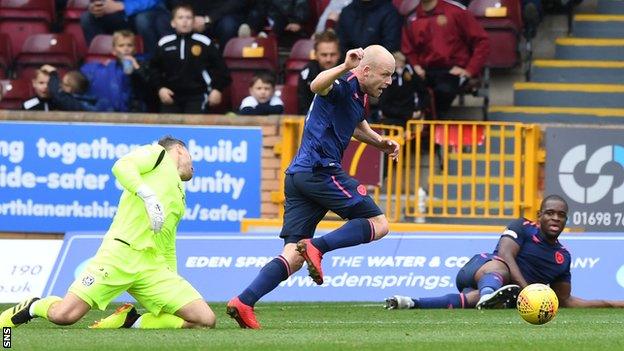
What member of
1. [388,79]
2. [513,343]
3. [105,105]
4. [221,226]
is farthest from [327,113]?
[105,105]

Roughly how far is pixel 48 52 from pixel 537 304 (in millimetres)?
10398

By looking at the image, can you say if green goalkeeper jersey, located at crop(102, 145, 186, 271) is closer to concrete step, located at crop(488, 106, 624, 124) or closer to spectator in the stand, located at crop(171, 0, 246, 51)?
concrete step, located at crop(488, 106, 624, 124)

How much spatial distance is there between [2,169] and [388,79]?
7628mm

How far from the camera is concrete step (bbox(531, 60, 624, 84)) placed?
19703mm

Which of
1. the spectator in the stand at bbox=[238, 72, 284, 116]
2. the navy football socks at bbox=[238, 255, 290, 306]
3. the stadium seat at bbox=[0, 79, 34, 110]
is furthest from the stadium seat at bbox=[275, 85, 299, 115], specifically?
the navy football socks at bbox=[238, 255, 290, 306]

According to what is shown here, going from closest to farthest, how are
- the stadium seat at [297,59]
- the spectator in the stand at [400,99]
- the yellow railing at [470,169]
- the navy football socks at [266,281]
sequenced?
the navy football socks at [266,281] → the yellow railing at [470,169] → the spectator in the stand at [400,99] → the stadium seat at [297,59]

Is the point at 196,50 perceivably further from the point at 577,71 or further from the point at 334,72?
the point at 334,72

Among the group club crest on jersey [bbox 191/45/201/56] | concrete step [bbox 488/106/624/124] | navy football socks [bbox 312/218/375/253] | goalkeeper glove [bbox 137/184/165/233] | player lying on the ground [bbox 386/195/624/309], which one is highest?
club crest on jersey [bbox 191/45/201/56]

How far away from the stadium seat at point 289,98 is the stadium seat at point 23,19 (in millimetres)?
3863

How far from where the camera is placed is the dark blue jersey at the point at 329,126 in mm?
11297

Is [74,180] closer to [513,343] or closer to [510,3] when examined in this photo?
[510,3]

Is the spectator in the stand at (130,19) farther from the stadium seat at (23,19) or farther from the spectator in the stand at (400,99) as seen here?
the spectator in the stand at (400,99)

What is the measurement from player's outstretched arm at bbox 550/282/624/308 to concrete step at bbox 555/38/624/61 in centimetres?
616

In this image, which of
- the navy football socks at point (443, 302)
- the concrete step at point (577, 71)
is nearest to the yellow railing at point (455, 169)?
the concrete step at point (577, 71)
